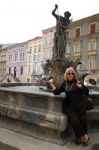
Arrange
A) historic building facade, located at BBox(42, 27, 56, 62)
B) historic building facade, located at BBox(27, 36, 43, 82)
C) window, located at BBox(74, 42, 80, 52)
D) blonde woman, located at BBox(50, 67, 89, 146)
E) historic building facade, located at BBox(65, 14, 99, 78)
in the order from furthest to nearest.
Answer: historic building facade, located at BBox(27, 36, 43, 82) → historic building facade, located at BBox(42, 27, 56, 62) → window, located at BBox(74, 42, 80, 52) → historic building facade, located at BBox(65, 14, 99, 78) → blonde woman, located at BBox(50, 67, 89, 146)

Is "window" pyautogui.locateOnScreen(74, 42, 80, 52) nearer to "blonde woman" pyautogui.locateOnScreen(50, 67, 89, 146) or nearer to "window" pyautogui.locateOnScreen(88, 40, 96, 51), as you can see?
"window" pyautogui.locateOnScreen(88, 40, 96, 51)

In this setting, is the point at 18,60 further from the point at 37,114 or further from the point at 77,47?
the point at 37,114

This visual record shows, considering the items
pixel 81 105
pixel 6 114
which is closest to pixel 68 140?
pixel 81 105

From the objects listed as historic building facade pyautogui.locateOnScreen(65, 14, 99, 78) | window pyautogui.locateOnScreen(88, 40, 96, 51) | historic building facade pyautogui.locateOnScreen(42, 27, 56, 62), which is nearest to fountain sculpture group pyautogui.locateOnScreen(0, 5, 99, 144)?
historic building facade pyautogui.locateOnScreen(65, 14, 99, 78)

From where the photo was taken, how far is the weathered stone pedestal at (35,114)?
4777 mm

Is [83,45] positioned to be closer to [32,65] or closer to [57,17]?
[32,65]

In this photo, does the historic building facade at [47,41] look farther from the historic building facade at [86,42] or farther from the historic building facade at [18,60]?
the historic building facade at [18,60]

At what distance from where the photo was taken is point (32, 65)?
61.9 m

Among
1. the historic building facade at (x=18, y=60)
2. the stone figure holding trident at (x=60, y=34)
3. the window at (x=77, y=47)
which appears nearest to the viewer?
the stone figure holding trident at (x=60, y=34)

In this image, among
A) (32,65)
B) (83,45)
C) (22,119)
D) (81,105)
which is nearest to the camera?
(81,105)

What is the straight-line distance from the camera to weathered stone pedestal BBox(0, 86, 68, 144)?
15.7 feet

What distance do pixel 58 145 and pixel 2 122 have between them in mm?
1623

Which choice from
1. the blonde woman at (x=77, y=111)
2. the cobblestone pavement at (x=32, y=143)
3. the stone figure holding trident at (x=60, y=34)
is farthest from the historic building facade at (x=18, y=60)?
the blonde woman at (x=77, y=111)

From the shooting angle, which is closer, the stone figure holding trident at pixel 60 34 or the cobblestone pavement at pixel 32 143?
the cobblestone pavement at pixel 32 143
